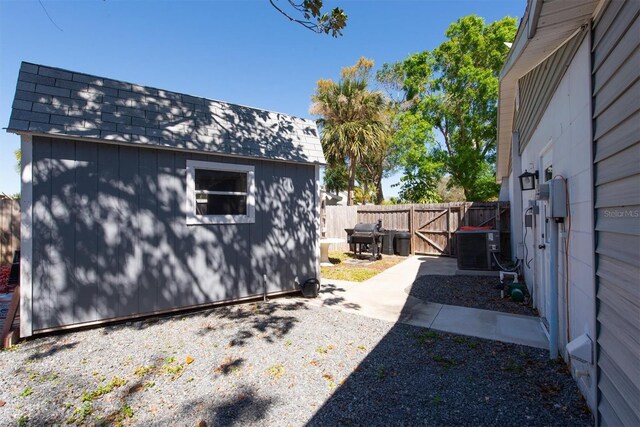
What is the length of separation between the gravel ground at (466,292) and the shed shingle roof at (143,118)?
137 inches

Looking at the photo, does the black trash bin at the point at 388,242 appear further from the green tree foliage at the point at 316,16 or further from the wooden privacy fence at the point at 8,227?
the wooden privacy fence at the point at 8,227

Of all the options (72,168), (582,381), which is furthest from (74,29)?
(582,381)

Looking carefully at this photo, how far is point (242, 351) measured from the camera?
3578 millimetres

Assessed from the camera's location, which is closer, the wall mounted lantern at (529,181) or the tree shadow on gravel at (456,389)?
the tree shadow on gravel at (456,389)

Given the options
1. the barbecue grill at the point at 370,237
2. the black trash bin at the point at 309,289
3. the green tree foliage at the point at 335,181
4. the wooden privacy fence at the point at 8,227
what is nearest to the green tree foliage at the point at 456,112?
the green tree foliage at the point at 335,181

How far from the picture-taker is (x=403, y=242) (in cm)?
1159

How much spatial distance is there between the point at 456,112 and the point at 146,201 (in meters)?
21.9

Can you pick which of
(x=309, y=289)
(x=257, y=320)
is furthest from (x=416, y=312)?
(x=257, y=320)

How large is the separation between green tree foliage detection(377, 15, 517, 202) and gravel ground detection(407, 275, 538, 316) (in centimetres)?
1404

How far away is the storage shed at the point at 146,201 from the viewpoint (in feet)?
13.2

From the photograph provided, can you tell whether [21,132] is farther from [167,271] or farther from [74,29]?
[167,271]

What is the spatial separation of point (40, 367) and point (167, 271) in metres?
1.80

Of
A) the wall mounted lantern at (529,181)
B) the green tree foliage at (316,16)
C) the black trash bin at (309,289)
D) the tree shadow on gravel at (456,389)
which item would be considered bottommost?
the tree shadow on gravel at (456,389)

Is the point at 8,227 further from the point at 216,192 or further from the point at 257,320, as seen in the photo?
the point at 257,320
